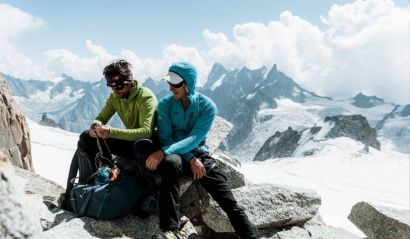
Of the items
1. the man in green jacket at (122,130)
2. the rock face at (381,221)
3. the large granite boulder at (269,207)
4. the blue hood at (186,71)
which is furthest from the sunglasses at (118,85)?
the rock face at (381,221)

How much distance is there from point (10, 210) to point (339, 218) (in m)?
89.7

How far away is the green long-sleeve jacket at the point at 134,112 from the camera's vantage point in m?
7.96

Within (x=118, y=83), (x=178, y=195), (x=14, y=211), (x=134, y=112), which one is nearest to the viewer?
(x=14, y=211)

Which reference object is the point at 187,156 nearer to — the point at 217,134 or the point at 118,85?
the point at 118,85

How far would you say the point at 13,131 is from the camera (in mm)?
17984

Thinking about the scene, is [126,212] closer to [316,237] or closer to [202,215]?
[202,215]

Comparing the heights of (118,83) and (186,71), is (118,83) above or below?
below

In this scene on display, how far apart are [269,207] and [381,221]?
4.29 meters

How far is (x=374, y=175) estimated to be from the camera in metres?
174

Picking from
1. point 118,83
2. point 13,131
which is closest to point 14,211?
point 118,83

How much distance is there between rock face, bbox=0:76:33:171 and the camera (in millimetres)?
17094

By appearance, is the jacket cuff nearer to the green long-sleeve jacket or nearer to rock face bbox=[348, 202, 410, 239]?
the green long-sleeve jacket

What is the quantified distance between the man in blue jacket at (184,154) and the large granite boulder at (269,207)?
3.24 feet

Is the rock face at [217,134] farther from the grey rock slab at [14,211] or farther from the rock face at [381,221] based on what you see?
the grey rock slab at [14,211]
